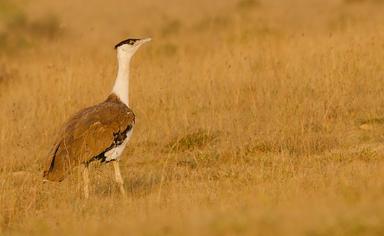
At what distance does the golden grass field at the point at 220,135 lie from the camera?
7.23 metres

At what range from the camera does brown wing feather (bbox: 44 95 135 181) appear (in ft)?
28.8

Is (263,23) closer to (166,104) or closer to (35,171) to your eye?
(166,104)

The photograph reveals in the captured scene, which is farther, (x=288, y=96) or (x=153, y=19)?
(x=153, y=19)

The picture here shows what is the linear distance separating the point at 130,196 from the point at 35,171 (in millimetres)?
2704

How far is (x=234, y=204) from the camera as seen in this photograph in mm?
7703

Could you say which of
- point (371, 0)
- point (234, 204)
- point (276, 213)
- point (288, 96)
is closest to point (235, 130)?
point (288, 96)

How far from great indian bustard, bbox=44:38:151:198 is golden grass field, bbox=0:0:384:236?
1.09 ft

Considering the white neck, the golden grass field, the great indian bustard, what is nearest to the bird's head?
the white neck

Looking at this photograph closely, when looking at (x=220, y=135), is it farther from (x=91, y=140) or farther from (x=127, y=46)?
(x=91, y=140)

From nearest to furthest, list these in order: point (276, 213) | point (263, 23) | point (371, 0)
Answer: point (276, 213), point (263, 23), point (371, 0)

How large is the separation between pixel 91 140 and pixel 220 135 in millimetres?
3645

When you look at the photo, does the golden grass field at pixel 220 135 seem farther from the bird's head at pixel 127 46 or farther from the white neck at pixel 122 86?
the bird's head at pixel 127 46

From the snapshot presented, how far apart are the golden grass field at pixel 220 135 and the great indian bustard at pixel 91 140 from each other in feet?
1.09

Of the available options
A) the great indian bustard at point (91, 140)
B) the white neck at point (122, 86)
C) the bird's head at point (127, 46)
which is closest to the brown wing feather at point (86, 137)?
the great indian bustard at point (91, 140)
